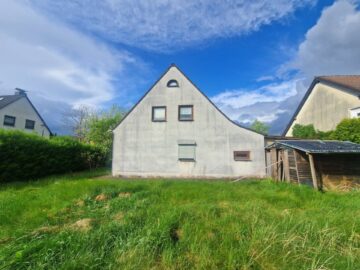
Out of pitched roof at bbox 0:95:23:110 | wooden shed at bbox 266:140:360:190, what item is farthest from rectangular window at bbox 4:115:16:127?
wooden shed at bbox 266:140:360:190

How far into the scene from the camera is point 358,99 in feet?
58.1

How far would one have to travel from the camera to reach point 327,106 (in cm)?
2120

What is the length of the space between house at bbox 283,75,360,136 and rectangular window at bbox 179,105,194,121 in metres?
13.1

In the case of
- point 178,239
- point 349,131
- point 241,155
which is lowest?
point 178,239

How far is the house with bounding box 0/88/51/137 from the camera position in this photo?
27.7m

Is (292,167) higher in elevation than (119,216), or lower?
higher

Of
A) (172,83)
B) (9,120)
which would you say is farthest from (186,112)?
(9,120)

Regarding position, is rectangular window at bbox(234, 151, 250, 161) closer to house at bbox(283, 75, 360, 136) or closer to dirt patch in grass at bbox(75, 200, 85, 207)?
house at bbox(283, 75, 360, 136)

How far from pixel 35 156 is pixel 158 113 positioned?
9.04 meters

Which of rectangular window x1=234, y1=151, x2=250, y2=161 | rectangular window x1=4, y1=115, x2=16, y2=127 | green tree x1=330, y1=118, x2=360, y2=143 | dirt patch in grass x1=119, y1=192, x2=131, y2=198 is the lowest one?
dirt patch in grass x1=119, y1=192, x2=131, y2=198

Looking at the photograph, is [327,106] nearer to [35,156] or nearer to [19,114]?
[35,156]

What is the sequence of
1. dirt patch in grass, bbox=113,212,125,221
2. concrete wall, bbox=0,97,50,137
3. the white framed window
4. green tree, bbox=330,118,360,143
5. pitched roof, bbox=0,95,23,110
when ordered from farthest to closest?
concrete wall, bbox=0,97,50,137 → pitched roof, bbox=0,95,23,110 → the white framed window → green tree, bbox=330,118,360,143 → dirt patch in grass, bbox=113,212,125,221

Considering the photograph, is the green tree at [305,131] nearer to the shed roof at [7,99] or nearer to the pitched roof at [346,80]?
the pitched roof at [346,80]

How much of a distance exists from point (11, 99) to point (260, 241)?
116ft
